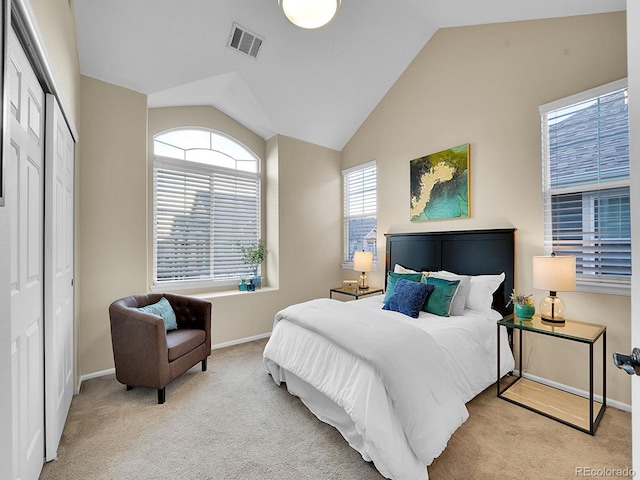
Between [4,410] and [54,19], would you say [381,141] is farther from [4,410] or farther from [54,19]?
[4,410]

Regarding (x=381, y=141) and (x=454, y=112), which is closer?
(x=454, y=112)

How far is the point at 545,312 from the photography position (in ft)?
8.25

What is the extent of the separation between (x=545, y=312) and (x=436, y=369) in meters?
1.34

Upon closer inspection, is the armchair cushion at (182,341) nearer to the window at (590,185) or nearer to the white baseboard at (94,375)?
the white baseboard at (94,375)

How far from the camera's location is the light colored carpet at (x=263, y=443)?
1730 mm

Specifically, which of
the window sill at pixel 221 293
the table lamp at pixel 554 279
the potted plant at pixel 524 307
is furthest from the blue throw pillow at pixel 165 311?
the table lamp at pixel 554 279

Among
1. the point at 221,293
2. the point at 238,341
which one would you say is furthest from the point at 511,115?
the point at 238,341

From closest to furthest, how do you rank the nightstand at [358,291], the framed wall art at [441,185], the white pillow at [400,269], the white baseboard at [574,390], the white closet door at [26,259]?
the white closet door at [26,259] → the white baseboard at [574,390] → the framed wall art at [441,185] → the white pillow at [400,269] → the nightstand at [358,291]

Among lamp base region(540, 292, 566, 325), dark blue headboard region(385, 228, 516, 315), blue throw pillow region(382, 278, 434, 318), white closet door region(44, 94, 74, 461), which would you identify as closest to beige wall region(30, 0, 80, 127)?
white closet door region(44, 94, 74, 461)

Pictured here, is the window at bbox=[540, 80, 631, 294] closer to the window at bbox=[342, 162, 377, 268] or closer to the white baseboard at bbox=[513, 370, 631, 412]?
the white baseboard at bbox=[513, 370, 631, 412]

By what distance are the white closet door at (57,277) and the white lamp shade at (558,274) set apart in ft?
11.5

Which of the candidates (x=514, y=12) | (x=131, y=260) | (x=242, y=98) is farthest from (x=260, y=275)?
(x=514, y=12)

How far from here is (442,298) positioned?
2793mm

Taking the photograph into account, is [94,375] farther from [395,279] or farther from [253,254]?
[395,279]
